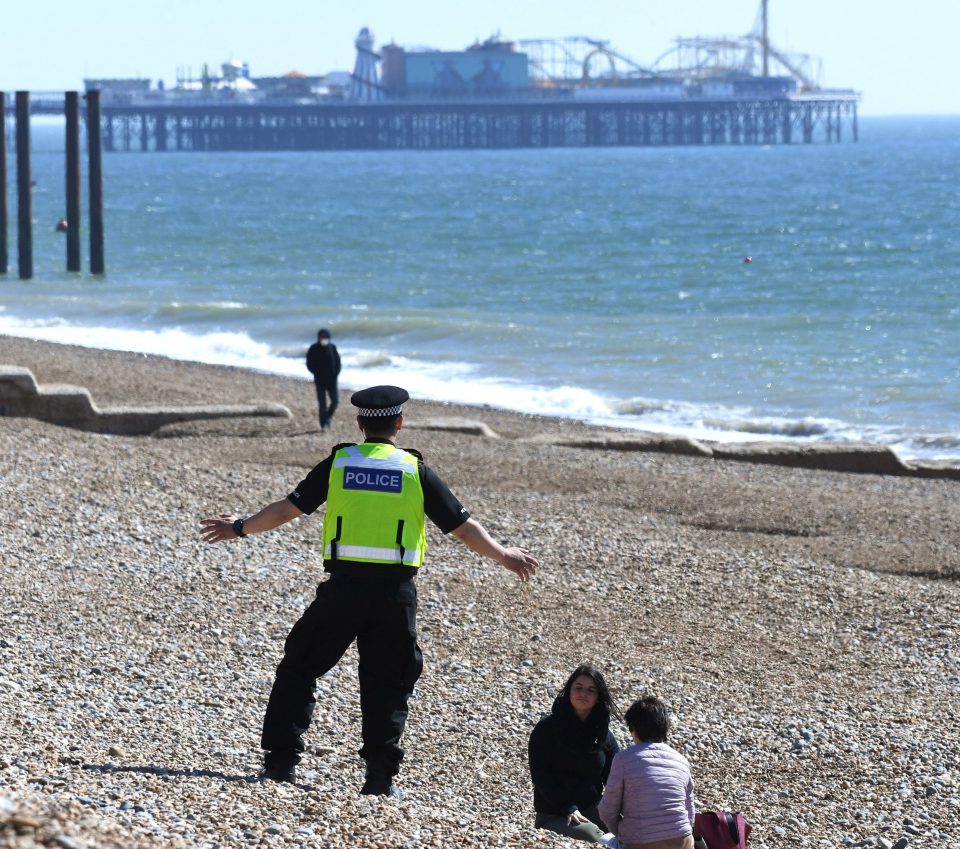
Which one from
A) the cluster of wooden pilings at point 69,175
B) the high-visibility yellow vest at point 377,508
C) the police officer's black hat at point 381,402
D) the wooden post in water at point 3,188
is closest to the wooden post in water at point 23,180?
the cluster of wooden pilings at point 69,175

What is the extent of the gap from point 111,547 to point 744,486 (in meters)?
6.23

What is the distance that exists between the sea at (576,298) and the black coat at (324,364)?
555 centimetres

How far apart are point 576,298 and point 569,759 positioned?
32105mm

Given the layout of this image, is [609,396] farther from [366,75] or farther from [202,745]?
[366,75]

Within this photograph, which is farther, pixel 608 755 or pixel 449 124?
pixel 449 124

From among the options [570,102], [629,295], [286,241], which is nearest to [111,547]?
[629,295]

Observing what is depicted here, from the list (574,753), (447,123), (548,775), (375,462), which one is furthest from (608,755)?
(447,123)

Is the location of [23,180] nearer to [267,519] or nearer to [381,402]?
[267,519]

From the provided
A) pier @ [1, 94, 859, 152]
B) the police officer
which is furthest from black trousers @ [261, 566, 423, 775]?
pier @ [1, 94, 859, 152]

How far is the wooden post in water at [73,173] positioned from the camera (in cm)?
3675

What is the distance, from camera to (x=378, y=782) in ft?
18.1

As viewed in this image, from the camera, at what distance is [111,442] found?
44.4ft

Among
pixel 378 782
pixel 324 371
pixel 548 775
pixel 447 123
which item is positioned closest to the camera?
pixel 378 782

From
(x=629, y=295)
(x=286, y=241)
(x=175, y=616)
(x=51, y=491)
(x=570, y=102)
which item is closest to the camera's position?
(x=175, y=616)
